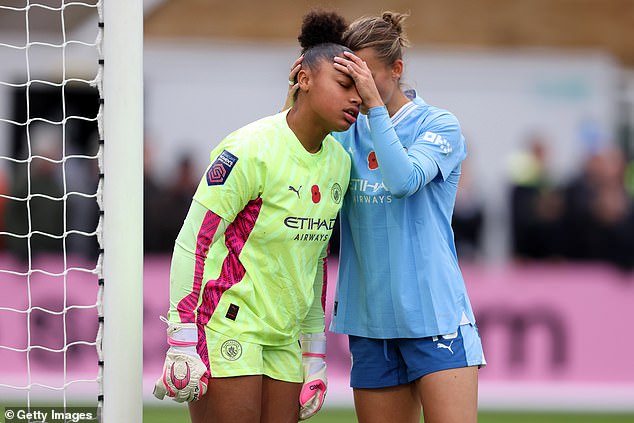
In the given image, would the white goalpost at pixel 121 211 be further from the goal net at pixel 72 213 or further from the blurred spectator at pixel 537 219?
the blurred spectator at pixel 537 219

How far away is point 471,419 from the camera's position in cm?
463

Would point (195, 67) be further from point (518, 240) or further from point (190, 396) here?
point (190, 396)

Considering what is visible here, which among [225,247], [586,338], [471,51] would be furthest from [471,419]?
[471,51]

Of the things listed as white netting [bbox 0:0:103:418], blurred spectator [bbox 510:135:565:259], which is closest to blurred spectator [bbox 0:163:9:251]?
white netting [bbox 0:0:103:418]

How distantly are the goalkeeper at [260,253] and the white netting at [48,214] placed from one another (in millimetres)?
3084

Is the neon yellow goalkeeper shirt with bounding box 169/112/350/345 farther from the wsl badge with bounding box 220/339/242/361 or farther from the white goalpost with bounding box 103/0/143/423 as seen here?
the white goalpost with bounding box 103/0/143/423

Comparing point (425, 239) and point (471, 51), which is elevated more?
point (471, 51)

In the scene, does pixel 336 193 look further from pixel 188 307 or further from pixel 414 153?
pixel 188 307

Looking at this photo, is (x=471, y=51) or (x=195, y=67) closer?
(x=195, y=67)

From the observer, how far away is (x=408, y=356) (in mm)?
4746

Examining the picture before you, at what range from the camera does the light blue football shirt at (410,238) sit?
472 centimetres

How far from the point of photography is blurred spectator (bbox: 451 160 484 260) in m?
12.3

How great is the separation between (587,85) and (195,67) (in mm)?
5171

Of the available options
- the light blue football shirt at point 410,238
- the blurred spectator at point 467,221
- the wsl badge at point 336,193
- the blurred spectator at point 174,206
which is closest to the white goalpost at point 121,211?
the wsl badge at point 336,193
